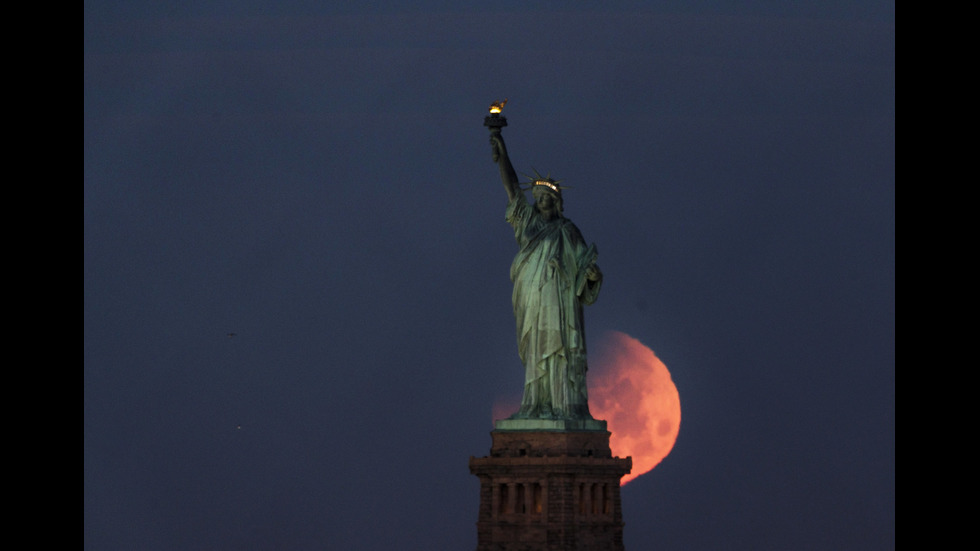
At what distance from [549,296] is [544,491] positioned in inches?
155

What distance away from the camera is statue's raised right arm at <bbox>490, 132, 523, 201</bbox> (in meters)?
34.1

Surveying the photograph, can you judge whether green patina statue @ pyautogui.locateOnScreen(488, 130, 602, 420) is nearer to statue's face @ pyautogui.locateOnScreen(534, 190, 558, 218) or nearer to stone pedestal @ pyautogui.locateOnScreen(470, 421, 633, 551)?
statue's face @ pyautogui.locateOnScreen(534, 190, 558, 218)

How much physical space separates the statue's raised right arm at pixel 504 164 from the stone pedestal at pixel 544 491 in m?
4.87

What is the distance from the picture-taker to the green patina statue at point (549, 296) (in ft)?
111

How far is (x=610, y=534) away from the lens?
33531 mm

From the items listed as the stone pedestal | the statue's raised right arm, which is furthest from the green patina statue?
the stone pedestal

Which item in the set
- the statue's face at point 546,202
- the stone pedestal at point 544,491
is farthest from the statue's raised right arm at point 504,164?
the stone pedestal at point 544,491

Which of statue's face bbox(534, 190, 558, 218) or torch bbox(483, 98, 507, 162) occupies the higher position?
torch bbox(483, 98, 507, 162)

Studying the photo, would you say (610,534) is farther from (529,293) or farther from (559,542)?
(529,293)

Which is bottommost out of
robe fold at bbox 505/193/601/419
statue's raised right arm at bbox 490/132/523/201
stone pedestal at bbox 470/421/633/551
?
stone pedestal at bbox 470/421/633/551

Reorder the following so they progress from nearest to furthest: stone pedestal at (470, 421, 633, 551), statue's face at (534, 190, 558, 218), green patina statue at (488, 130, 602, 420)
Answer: stone pedestal at (470, 421, 633, 551), green patina statue at (488, 130, 602, 420), statue's face at (534, 190, 558, 218)
